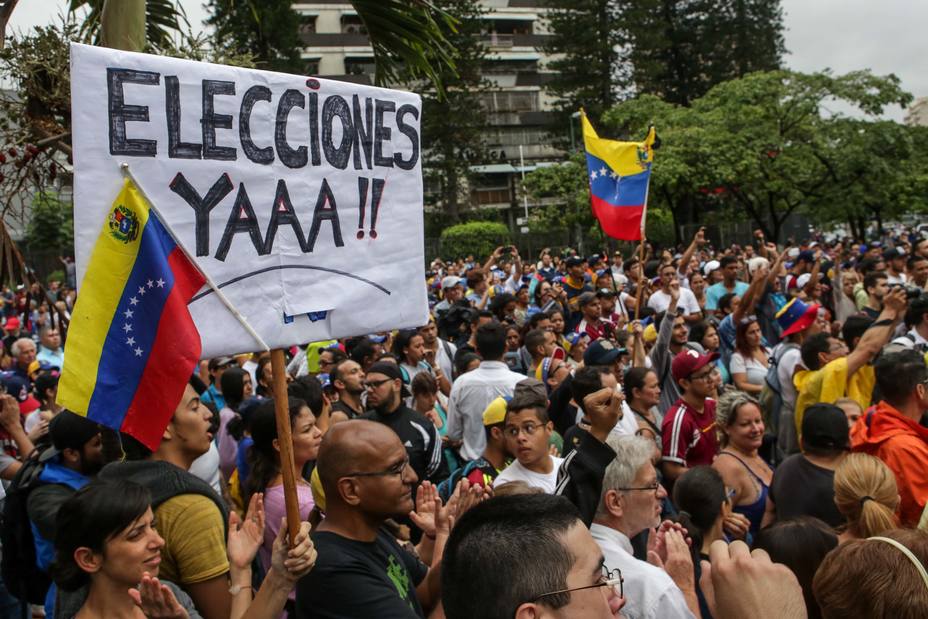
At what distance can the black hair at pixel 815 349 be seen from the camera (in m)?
6.12

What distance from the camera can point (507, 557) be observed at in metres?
2.04

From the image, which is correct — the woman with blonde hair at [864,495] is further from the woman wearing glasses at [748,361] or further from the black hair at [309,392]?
the woman wearing glasses at [748,361]

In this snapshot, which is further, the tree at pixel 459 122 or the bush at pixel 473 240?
the tree at pixel 459 122

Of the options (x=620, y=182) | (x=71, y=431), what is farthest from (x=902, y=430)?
(x=620, y=182)

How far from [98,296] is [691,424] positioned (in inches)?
153

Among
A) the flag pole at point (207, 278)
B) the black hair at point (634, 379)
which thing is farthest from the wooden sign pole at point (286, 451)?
the black hair at point (634, 379)

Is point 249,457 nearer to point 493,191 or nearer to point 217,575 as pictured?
point 217,575

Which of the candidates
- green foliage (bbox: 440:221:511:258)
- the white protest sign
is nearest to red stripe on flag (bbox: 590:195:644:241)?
the white protest sign

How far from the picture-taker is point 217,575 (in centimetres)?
295

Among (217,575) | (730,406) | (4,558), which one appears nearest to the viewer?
(217,575)

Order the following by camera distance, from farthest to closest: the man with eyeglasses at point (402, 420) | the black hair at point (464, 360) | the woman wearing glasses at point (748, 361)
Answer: the woman wearing glasses at point (748, 361), the black hair at point (464, 360), the man with eyeglasses at point (402, 420)

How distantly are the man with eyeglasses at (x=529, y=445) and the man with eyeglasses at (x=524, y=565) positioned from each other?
2.14 m

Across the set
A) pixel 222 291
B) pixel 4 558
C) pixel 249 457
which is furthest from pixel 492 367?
pixel 222 291

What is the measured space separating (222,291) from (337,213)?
49 cm
